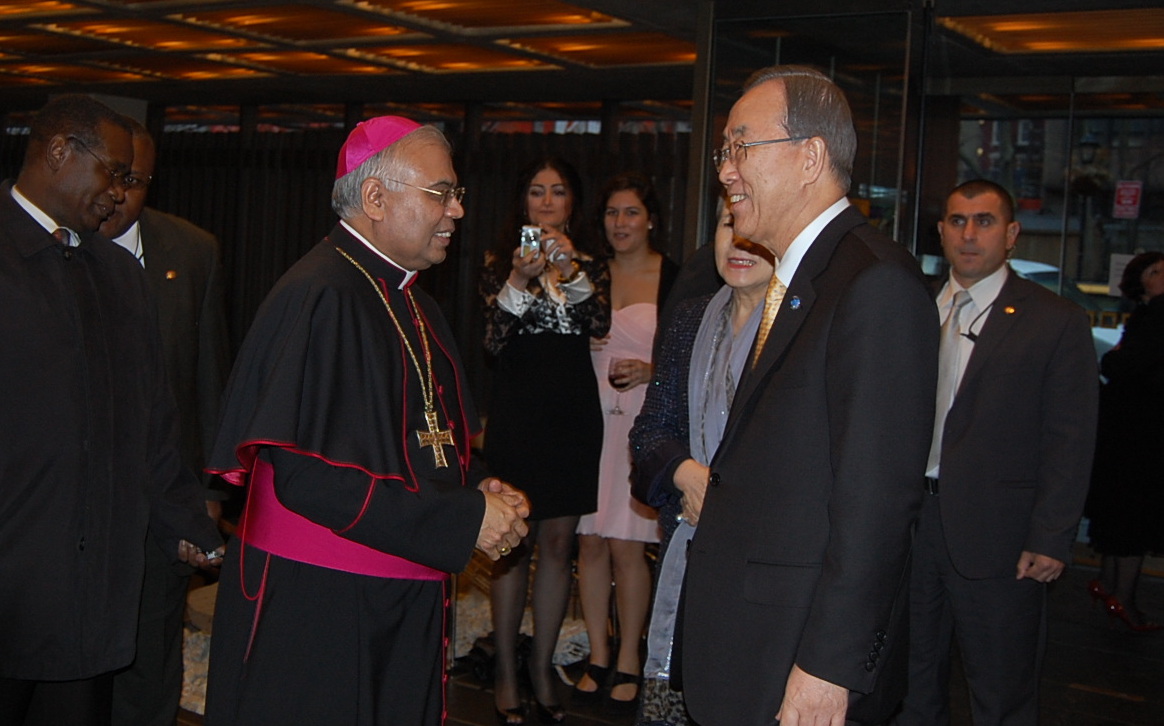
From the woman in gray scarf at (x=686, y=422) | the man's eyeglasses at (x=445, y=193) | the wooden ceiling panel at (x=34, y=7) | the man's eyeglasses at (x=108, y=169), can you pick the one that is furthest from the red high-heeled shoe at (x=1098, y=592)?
the wooden ceiling panel at (x=34, y=7)

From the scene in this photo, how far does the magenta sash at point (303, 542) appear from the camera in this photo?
2.38 metres

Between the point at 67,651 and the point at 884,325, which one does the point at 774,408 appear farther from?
the point at 67,651

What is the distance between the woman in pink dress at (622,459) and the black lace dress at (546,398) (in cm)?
23

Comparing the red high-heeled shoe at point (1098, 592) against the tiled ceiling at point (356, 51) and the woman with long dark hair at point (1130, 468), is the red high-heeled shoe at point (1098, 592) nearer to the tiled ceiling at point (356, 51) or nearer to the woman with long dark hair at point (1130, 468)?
the woman with long dark hair at point (1130, 468)

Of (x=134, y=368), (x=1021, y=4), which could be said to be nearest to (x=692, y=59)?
(x=1021, y=4)

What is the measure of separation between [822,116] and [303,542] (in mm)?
1342

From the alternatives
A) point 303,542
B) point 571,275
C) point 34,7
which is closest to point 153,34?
point 34,7

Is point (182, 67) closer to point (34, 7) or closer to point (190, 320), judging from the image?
point (34, 7)

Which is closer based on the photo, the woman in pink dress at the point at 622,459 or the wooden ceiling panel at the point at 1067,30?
the woman in pink dress at the point at 622,459

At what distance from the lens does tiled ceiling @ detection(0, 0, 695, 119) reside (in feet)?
21.7

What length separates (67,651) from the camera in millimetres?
2582

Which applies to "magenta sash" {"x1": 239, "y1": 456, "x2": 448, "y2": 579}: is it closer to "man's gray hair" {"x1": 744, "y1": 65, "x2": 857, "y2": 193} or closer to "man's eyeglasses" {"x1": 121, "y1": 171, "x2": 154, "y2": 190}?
"man's gray hair" {"x1": 744, "y1": 65, "x2": 857, "y2": 193}

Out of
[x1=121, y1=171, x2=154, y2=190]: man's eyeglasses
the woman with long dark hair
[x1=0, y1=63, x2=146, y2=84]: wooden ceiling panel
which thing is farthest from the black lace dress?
[x1=0, y1=63, x2=146, y2=84]: wooden ceiling panel

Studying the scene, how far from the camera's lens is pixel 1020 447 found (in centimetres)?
371
